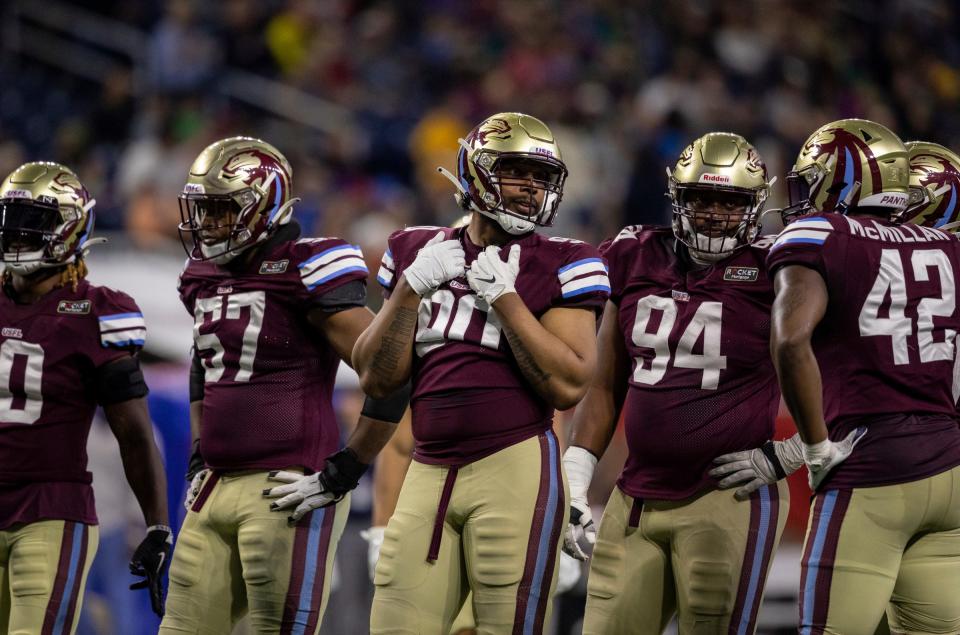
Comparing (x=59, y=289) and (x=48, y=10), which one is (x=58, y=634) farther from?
(x=48, y=10)

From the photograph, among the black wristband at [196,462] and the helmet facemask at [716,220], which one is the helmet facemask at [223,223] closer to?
the black wristband at [196,462]

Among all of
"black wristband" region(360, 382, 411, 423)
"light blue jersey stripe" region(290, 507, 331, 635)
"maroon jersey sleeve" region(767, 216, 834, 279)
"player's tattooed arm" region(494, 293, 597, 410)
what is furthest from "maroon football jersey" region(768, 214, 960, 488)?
"light blue jersey stripe" region(290, 507, 331, 635)

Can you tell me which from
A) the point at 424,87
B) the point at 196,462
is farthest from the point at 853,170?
the point at 424,87

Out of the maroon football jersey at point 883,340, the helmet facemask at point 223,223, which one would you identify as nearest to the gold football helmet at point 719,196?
the maroon football jersey at point 883,340

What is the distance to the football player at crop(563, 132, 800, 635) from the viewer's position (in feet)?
13.1

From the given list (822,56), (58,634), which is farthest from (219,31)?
(58,634)

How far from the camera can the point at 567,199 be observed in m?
9.56

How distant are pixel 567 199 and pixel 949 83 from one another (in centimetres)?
361

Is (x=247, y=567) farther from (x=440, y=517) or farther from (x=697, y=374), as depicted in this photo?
(x=697, y=374)

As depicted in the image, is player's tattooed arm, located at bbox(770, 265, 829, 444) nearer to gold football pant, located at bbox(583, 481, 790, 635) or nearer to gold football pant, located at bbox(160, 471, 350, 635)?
gold football pant, located at bbox(583, 481, 790, 635)

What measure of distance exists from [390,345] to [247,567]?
0.84 meters

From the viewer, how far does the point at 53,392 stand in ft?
14.3

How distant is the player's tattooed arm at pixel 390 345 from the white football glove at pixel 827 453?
45.9 inches

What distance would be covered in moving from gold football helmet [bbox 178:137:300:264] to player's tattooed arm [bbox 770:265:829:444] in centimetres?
163
